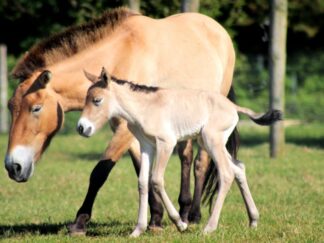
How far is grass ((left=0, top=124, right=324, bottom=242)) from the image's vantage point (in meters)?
8.07

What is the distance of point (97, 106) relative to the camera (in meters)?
7.85

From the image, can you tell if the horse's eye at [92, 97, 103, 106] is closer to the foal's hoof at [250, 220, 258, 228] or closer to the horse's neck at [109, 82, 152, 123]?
the horse's neck at [109, 82, 152, 123]

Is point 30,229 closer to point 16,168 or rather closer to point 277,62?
point 16,168

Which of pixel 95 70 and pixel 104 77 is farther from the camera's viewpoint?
pixel 95 70

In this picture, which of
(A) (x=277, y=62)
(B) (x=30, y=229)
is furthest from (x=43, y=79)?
(A) (x=277, y=62)

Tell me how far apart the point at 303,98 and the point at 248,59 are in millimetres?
2568

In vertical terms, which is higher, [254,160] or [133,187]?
[133,187]

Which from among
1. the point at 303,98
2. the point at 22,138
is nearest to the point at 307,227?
the point at 22,138

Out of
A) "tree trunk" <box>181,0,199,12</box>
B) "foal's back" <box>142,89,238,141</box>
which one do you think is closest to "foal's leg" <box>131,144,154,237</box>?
"foal's back" <box>142,89,238,141</box>

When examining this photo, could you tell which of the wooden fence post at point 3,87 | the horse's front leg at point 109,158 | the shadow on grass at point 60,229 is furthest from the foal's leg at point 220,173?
the wooden fence post at point 3,87

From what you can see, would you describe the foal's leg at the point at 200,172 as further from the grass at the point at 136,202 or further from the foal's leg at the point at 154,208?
the foal's leg at the point at 154,208

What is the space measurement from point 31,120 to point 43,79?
0.40 meters

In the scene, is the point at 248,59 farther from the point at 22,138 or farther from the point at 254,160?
the point at 22,138

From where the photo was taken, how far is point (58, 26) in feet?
78.2
